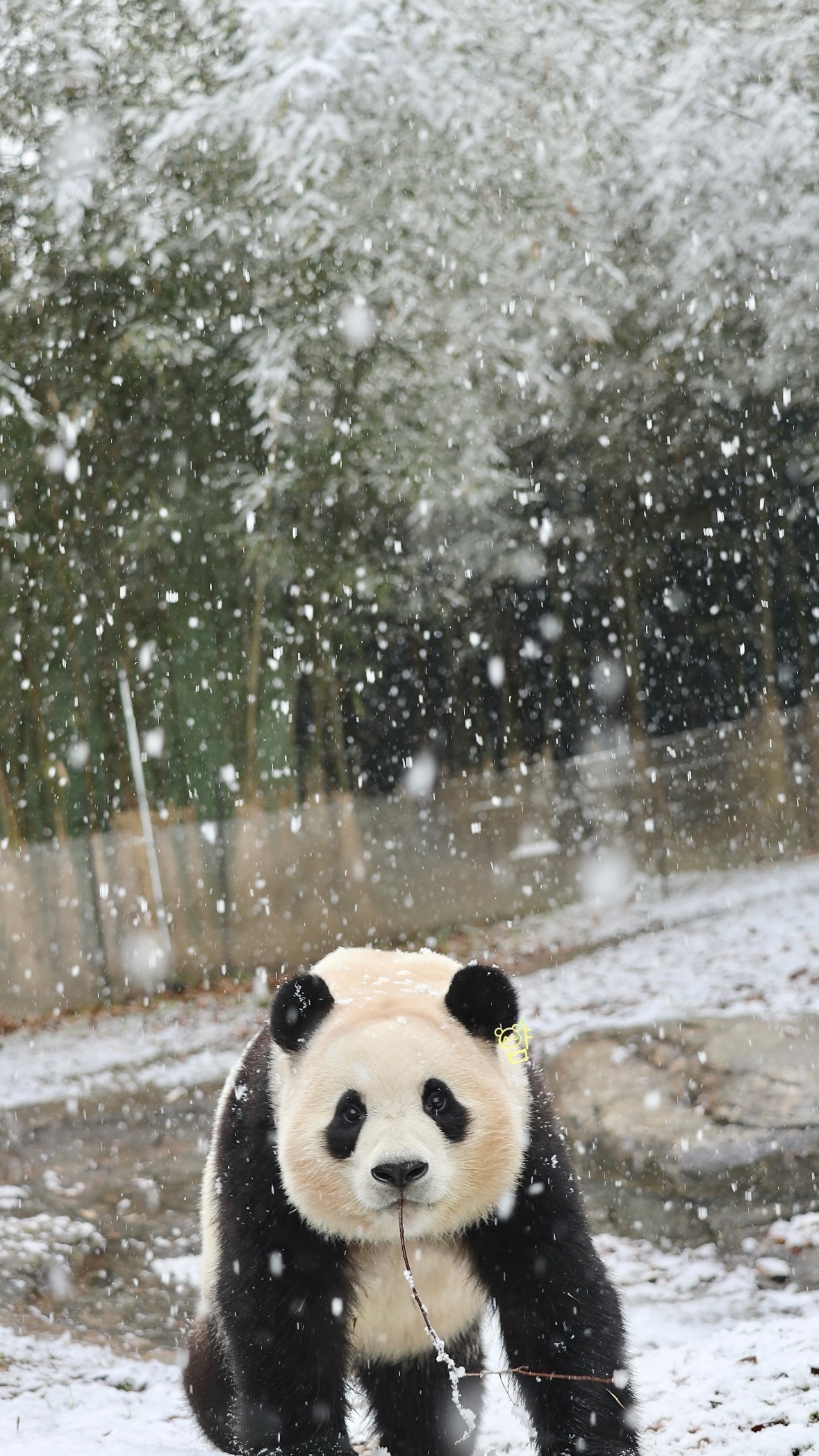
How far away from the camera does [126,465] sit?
659 centimetres

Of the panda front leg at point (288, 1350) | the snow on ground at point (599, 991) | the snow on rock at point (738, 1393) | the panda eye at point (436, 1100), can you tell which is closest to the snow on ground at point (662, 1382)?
the snow on rock at point (738, 1393)

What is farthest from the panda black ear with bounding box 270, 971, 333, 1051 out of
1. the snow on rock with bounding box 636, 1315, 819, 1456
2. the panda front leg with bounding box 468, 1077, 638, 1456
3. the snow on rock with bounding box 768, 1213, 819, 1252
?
the snow on rock with bounding box 768, 1213, 819, 1252

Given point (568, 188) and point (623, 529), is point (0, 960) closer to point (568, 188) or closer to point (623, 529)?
point (623, 529)

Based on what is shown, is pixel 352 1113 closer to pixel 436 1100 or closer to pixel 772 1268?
pixel 436 1100

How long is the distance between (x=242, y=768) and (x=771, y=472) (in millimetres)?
3846

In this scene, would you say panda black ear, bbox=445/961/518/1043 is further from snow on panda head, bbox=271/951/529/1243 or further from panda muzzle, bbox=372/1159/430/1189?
panda muzzle, bbox=372/1159/430/1189

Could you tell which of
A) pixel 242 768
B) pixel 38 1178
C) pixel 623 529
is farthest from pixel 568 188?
pixel 38 1178

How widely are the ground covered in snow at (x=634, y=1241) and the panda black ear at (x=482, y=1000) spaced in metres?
0.85

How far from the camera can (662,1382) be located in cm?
266

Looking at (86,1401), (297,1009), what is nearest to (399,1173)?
(297,1009)

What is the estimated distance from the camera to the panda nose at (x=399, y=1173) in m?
1.72

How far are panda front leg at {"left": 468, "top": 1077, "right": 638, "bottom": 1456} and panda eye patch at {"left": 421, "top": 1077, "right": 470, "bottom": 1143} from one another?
0.55ft

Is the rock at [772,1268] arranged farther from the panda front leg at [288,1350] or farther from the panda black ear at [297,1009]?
→ the panda black ear at [297,1009]

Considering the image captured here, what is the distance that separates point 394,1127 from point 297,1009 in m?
0.26
